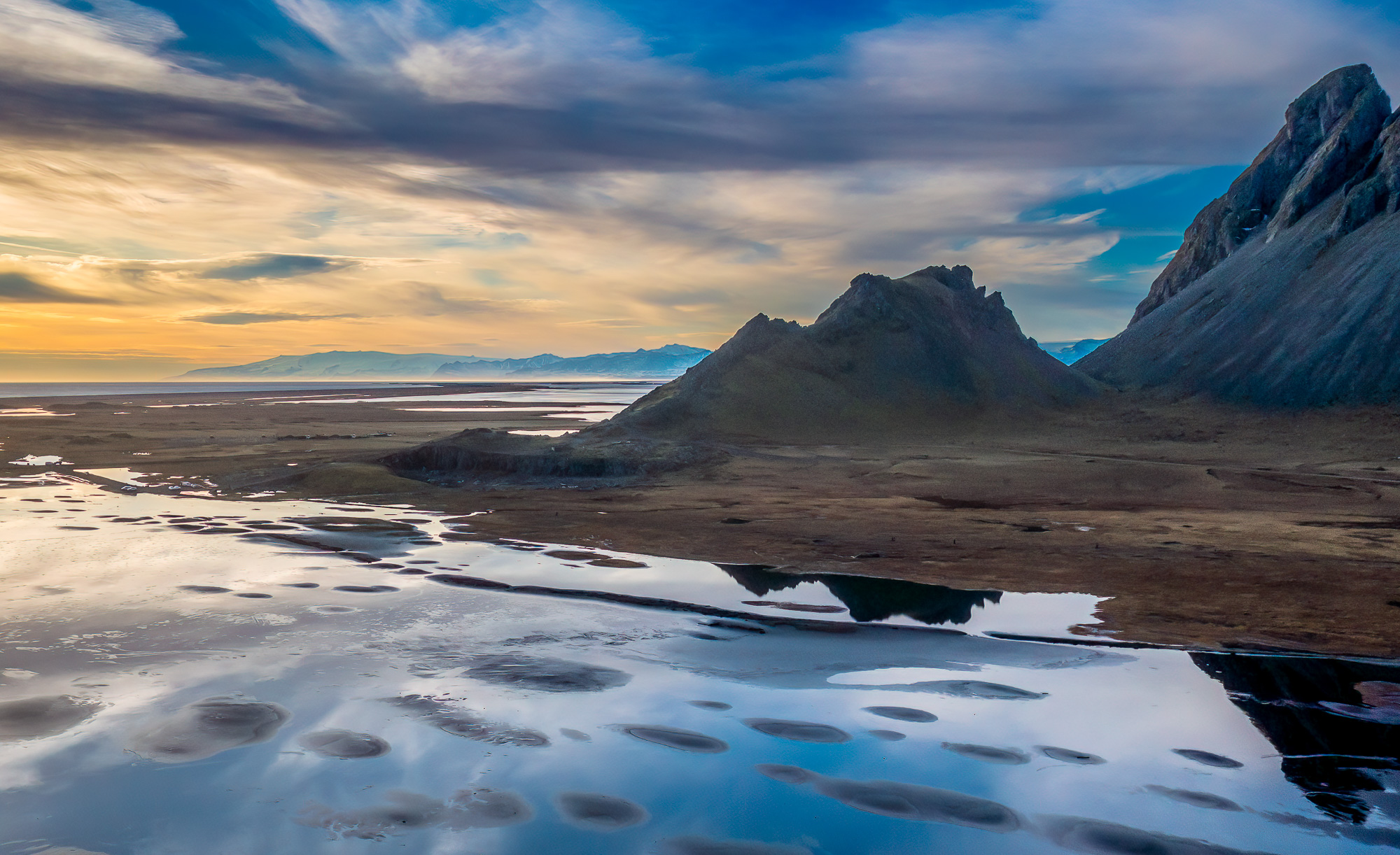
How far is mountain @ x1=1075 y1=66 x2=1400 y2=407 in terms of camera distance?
56.4 metres

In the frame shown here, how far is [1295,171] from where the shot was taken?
81750 mm

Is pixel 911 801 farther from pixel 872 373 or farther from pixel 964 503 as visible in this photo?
pixel 872 373

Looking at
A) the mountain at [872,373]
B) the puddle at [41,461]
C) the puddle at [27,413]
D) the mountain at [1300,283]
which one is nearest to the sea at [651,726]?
the puddle at [41,461]

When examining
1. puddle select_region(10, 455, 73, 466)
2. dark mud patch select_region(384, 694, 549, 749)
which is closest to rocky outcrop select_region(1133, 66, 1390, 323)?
dark mud patch select_region(384, 694, 549, 749)

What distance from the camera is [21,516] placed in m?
20.6

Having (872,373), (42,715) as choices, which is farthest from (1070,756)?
(872,373)

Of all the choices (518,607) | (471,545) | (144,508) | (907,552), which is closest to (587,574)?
(518,607)

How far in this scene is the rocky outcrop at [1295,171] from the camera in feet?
235

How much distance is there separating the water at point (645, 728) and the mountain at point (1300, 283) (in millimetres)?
55416

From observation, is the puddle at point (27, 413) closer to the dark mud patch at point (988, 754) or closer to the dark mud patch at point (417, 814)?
the dark mud patch at point (417, 814)

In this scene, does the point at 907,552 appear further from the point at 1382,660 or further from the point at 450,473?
the point at 450,473

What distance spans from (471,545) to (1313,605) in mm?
14529

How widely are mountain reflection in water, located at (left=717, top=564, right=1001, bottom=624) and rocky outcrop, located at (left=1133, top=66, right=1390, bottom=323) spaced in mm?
77131

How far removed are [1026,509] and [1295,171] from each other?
79658mm
